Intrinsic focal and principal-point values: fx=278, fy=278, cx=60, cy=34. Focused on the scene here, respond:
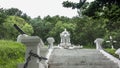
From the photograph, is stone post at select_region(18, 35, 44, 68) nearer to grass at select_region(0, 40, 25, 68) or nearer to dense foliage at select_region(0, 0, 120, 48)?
grass at select_region(0, 40, 25, 68)

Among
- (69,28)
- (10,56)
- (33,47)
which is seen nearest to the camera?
(33,47)

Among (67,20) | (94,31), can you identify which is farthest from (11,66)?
(67,20)

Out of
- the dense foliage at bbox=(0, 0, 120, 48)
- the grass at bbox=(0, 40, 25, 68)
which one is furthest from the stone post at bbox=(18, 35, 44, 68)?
the dense foliage at bbox=(0, 0, 120, 48)

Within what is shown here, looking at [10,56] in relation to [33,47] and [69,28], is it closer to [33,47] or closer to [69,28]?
[33,47]

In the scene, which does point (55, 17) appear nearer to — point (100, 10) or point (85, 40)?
point (85, 40)

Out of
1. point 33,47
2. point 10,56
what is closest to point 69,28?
point 10,56

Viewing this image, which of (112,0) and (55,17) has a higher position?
(55,17)

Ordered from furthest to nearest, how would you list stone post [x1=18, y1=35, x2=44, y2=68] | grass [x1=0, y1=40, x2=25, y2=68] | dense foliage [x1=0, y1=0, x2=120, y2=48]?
dense foliage [x1=0, y1=0, x2=120, y2=48] < grass [x1=0, y1=40, x2=25, y2=68] < stone post [x1=18, y1=35, x2=44, y2=68]

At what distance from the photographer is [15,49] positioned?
1226cm

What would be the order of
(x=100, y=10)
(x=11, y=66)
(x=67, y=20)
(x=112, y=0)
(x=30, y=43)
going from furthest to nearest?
1. (x=67, y=20)
2. (x=11, y=66)
3. (x=100, y=10)
4. (x=112, y=0)
5. (x=30, y=43)

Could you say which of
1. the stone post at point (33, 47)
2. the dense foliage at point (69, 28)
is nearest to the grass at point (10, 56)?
the stone post at point (33, 47)

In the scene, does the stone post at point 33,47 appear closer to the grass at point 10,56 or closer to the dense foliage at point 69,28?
the grass at point 10,56

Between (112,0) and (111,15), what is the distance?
771 mm

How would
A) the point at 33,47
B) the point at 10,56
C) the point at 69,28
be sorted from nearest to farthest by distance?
the point at 33,47 < the point at 10,56 < the point at 69,28
